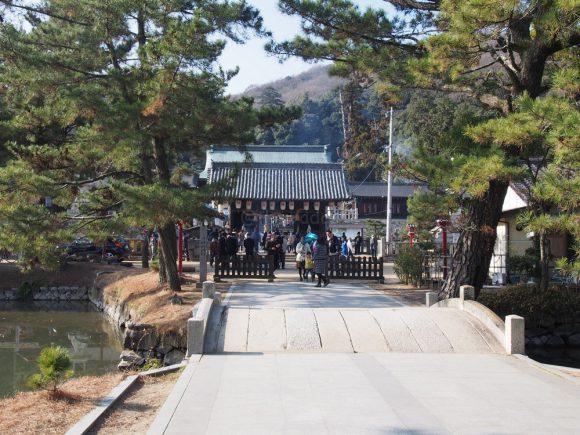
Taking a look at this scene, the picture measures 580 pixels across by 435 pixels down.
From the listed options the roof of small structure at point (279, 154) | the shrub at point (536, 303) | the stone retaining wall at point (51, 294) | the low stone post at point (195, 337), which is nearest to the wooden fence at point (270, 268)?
the shrub at point (536, 303)

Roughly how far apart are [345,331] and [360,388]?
3480 mm

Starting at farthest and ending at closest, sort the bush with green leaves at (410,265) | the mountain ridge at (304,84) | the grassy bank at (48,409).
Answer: the mountain ridge at (304,84) → the bush with green leaves at (410,265) → the grassy bank at (48,409)

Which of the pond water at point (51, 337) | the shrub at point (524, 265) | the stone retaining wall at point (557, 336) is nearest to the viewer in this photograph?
the pond water at point (51, 337)

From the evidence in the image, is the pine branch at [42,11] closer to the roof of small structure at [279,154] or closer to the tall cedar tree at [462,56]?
the tall cedar tree at [462,56]

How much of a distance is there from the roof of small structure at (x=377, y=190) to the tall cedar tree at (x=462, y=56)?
41.7 metres

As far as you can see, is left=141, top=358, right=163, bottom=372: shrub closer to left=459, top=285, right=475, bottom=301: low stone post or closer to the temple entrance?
left=459, top=285, right=475, bottom=301: low stone post

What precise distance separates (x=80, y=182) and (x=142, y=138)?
3.30 m

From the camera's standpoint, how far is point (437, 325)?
1209cm

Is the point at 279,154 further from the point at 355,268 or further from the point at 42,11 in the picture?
the point at 42,11

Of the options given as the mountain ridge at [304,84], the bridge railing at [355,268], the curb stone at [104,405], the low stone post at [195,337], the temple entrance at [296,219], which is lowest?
the curb stone at [104,405]

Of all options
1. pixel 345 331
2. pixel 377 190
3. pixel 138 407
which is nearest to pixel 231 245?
pixel 345 331

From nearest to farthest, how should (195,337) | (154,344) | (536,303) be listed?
(195,337) → (154,344) → (536,303)

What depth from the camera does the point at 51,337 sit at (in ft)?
60.7

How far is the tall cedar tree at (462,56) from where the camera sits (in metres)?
11.8
